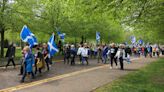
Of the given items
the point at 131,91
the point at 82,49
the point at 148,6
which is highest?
the point at 148,6

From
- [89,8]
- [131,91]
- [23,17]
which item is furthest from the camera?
[23,17]

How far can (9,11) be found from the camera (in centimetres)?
2961

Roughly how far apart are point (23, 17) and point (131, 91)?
19.8 meters

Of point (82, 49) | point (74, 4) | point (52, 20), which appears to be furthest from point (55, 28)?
point (74, 4)

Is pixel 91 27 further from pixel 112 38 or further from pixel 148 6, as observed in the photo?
pixel 148 6

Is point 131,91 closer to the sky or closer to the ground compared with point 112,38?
closer to the ground

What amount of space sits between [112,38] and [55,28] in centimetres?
2920

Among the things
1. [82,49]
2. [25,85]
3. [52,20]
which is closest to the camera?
[25,85]

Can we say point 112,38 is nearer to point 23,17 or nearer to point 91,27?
point 91,27

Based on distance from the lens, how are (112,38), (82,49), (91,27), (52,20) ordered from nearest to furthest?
(82,49) → (52,20) → (91,27) → (112,38)

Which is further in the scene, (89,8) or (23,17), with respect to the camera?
(23,17)

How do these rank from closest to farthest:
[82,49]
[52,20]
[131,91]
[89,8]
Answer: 1. [131,91]
2. [89,8]
3. [82,49]
4. [52,20]

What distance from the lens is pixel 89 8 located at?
1522 cm

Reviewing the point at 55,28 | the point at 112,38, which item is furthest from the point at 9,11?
the point at 112,38
